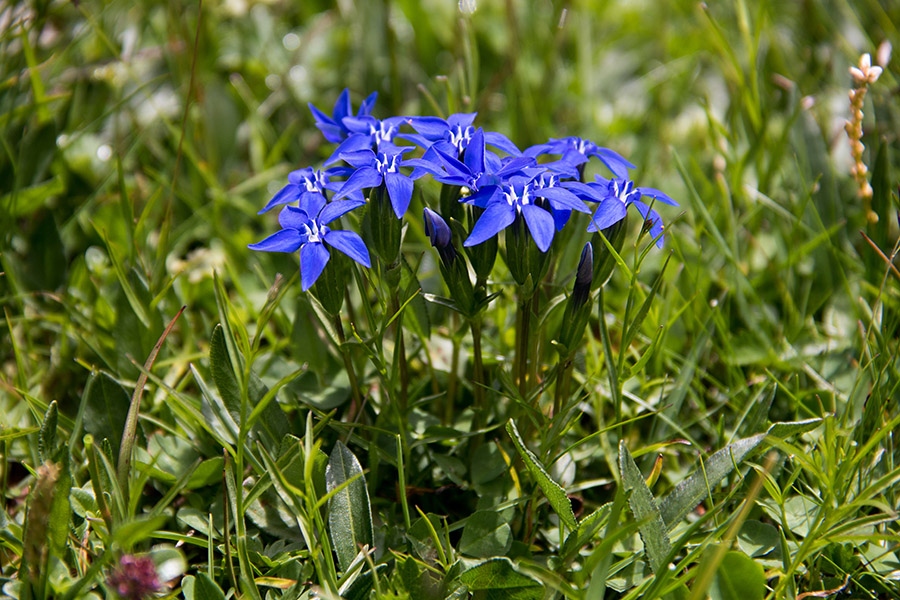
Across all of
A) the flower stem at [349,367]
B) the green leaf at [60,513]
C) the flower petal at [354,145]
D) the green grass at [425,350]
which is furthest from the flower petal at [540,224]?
the green leaf at [60,513]

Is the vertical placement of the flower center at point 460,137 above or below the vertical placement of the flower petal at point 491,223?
above

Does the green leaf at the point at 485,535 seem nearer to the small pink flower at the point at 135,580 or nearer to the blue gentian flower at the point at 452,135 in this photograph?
the small pink flower at the point at 135,580

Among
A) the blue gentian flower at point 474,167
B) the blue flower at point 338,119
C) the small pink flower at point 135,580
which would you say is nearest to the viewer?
the small pink flower at point 135,580

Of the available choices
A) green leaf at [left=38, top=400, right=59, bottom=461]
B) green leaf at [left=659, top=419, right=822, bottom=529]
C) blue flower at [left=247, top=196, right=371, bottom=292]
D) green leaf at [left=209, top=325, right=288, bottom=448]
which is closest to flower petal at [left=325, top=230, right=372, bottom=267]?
blue flower at [left=247, top=196, right=371, bottom=292]

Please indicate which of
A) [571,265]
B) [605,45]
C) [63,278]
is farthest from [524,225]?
[605,45]

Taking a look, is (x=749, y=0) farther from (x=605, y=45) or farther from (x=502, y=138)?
(x=502, y=138)

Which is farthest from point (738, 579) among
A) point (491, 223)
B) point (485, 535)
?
point (491, 223)
